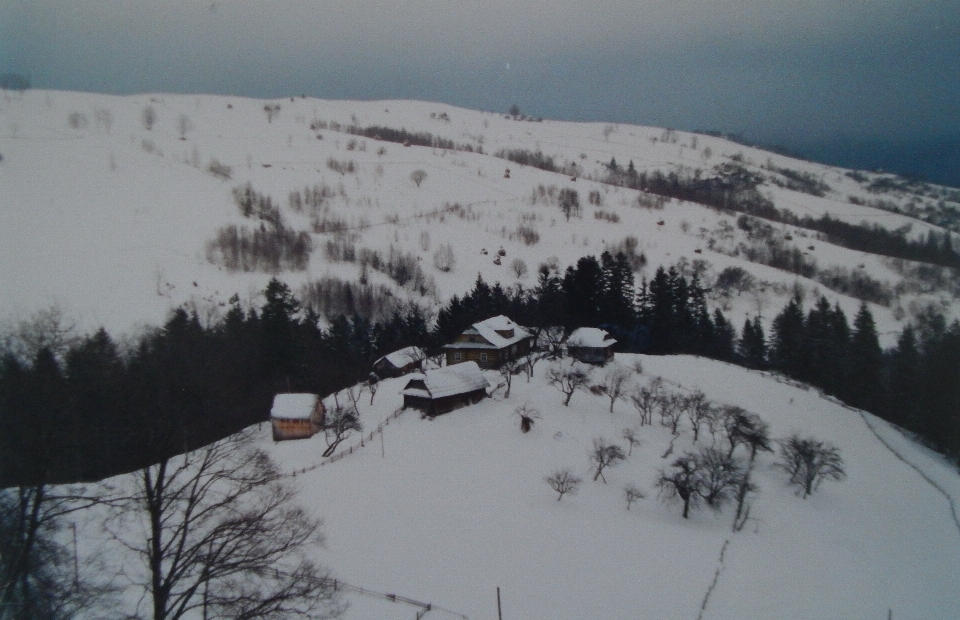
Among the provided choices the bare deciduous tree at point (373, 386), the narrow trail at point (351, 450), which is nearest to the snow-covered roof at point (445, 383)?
the narrow trail at point (351, 450)

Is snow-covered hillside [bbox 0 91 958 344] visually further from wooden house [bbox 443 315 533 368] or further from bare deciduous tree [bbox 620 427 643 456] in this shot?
wooden house [bbox 443 315 533 368]

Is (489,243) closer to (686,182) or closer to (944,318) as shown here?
(944,318)

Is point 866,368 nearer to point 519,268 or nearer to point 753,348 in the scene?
point 753,348

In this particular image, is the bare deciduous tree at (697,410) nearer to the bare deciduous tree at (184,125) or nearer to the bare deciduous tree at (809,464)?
the bare deciduous tree at (809,464)

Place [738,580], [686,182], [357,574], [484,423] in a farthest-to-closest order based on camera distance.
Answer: [686,182]
[484,423]
[738,580]
[357,574]

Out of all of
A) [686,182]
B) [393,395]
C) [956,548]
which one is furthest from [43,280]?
[686,182]

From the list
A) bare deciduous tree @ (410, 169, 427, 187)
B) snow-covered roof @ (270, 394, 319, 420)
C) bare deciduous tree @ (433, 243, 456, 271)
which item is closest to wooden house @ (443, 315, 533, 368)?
snow-covered roof @ (270, 394, 319, 420)
